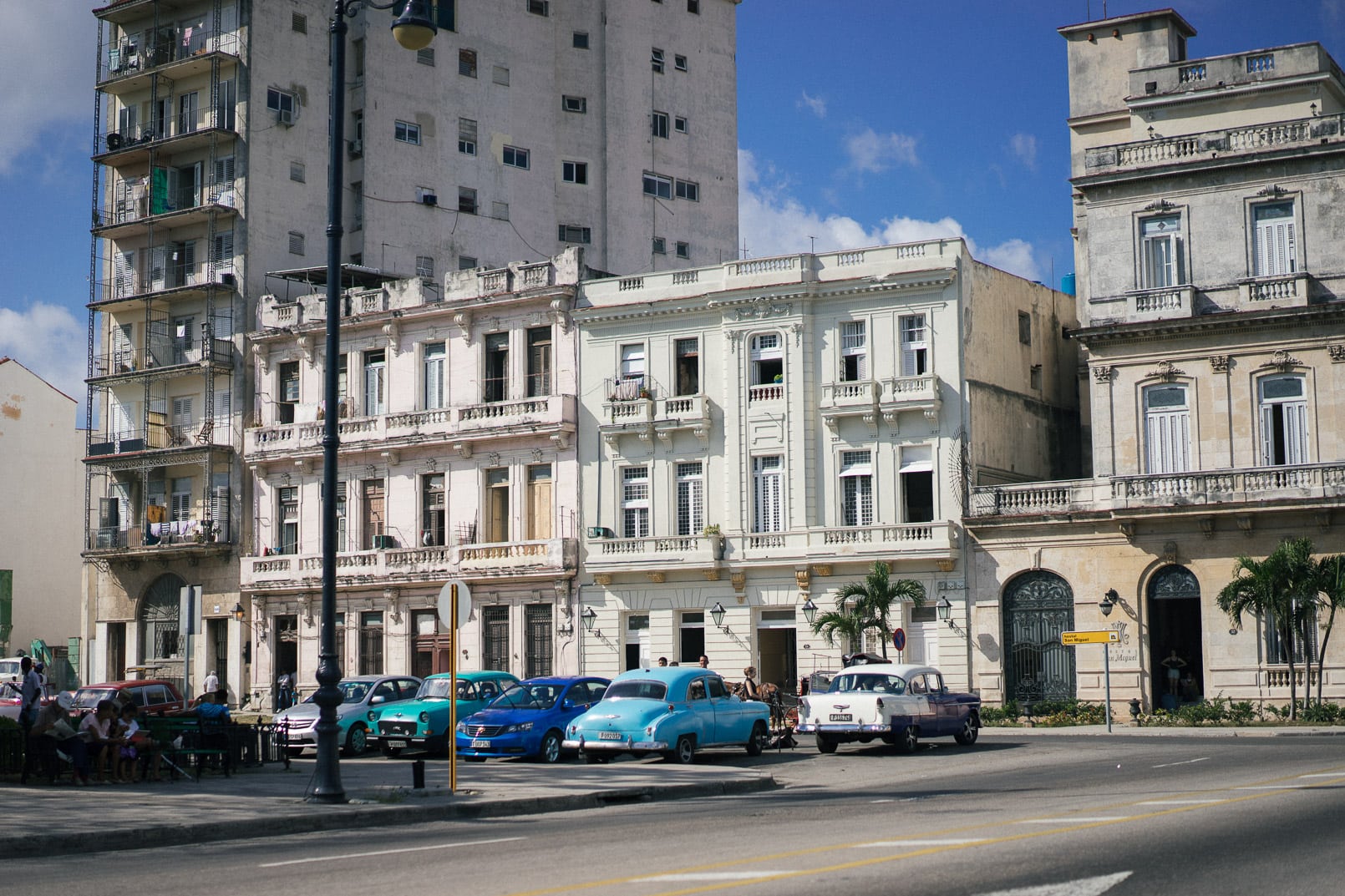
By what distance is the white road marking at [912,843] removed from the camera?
13414 millimetres

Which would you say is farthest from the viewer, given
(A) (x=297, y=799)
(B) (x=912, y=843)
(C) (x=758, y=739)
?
(C) (x=758, y=739)

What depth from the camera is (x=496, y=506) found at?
51.2 meters

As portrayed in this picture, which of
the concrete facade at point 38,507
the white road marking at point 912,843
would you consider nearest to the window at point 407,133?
the concrete facade at point 38,507

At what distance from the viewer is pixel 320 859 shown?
1418 centimetres

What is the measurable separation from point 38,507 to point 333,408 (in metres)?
54.3

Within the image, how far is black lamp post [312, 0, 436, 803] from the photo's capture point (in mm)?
19609

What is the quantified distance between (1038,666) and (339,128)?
27949 mm

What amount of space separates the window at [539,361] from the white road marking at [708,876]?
38.8m

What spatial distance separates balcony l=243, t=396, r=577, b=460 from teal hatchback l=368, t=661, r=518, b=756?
17.0 m

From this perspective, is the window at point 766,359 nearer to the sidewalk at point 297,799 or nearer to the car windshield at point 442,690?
the car windshield at point 442,690

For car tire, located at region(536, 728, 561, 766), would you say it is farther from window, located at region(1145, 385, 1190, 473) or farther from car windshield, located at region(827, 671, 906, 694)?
window, located at region(1145, 385, 1190, 473)

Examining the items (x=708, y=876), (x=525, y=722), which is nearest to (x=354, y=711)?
(x=525, y=722)

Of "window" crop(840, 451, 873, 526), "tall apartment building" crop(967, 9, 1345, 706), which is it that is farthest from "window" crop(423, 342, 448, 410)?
"tall apartment building" crop(967, 9, 1345, 706)

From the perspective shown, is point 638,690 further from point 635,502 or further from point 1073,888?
point 635,502
